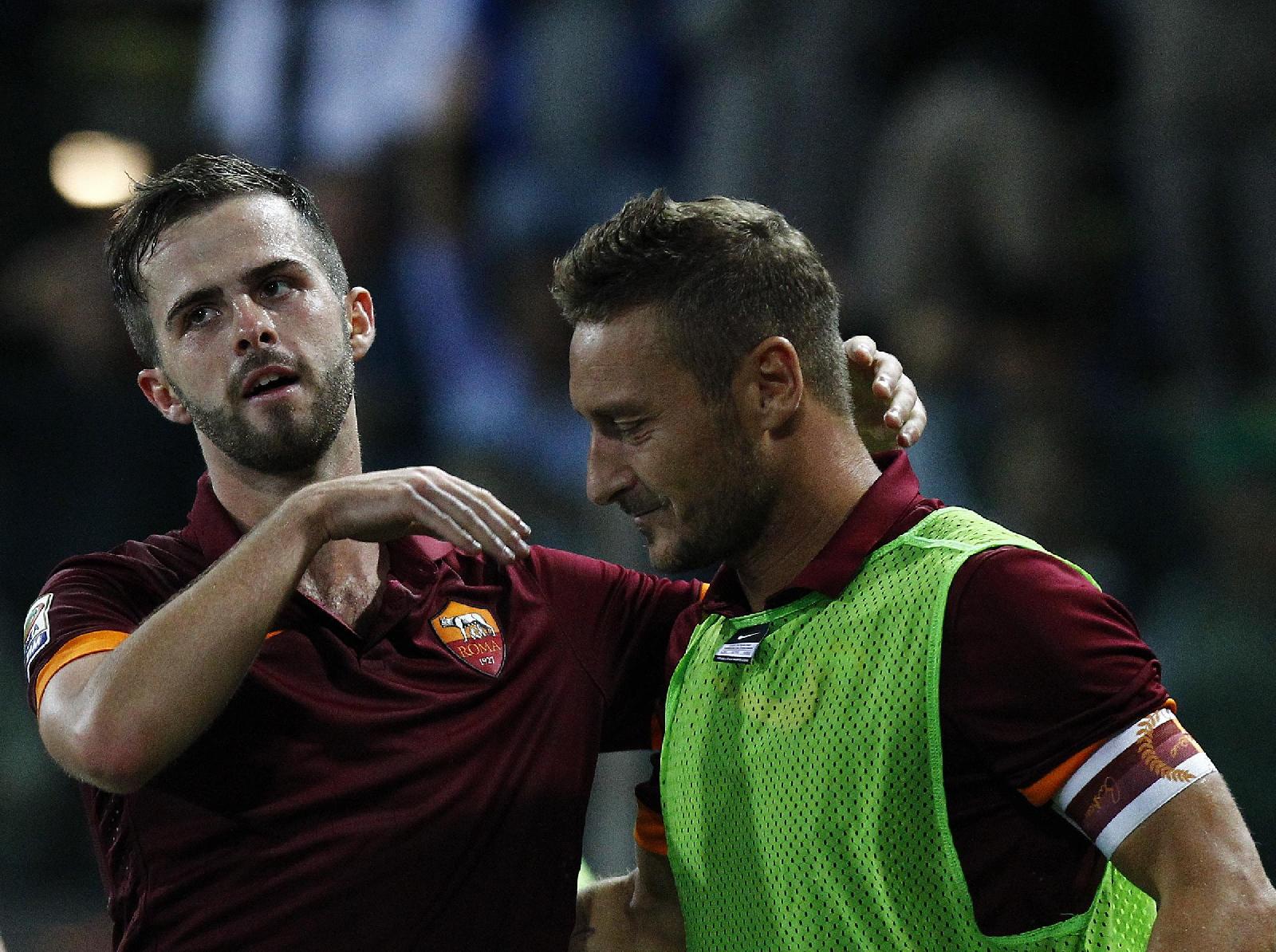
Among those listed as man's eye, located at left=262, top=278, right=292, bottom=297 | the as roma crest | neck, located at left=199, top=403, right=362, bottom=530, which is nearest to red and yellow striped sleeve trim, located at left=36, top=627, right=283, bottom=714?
neck, located at left=199, top=403, right=362, bottom=530

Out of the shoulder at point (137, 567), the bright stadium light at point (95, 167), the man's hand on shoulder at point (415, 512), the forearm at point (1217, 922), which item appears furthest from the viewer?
the bright stadium light at point (95, 167)

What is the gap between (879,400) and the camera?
284 cm

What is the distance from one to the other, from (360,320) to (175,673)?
41.5 inches

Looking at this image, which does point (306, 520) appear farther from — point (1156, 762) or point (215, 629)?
point (1156, 762)

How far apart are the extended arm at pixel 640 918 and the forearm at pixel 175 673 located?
3.17ft

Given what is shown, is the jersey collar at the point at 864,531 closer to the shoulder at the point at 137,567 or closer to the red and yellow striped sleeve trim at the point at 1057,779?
the red and yellow striped sleeve trim at the point at 1057,779

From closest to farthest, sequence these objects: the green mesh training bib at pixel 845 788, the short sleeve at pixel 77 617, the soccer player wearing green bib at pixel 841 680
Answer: the soccer player wearing green bib at pixel 841 680
the green mesh training bib at pixel 845 788
the short sleeve at pixel 77 617

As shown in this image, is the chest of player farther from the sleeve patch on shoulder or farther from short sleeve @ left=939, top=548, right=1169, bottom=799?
short sleeve @ left=939, top=548, right=1169, bottom=799

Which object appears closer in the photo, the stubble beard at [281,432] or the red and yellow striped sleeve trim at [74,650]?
the red and yellow striped sleeve trim at [74,650]

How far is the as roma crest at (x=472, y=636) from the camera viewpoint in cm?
281

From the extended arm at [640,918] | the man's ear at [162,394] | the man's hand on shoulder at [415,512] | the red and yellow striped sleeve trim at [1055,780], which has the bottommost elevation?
the extended arm at [640,918]

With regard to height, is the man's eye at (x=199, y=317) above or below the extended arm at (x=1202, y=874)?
above

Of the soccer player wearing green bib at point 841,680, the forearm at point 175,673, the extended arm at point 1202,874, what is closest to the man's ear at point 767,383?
the soccer player wearing green bib at point 841,680

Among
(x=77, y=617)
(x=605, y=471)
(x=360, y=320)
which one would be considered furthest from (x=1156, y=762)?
(x=360, y=320)
